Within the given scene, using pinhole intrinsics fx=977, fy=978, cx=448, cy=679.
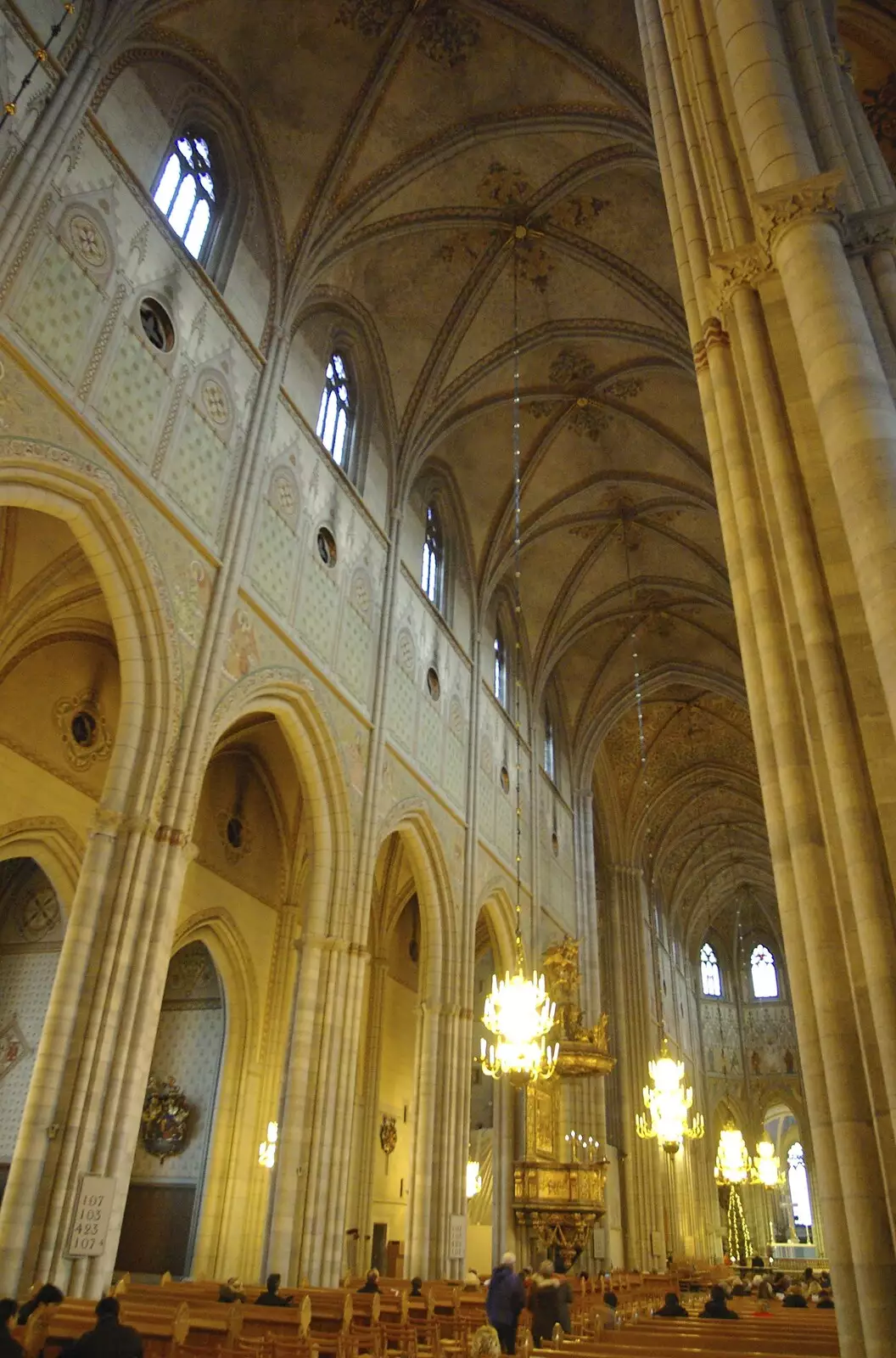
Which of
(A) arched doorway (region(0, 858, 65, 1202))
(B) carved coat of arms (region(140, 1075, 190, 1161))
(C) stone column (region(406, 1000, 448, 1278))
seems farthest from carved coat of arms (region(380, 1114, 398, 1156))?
(A) arched doorway (region(0, 858, 65, 1202))

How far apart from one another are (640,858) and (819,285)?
2780 cm

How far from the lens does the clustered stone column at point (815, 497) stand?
453cm

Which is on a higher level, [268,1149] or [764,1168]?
[764,1168]

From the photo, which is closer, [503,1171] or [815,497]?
[815,497]

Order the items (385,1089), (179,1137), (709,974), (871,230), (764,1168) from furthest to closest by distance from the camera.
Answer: (709,974)
(764,1168)
(385,1089)
(179,1137)
(871,230)

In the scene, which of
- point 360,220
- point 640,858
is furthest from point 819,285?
point 640,858

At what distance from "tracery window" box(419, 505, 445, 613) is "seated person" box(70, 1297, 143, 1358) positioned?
13.9 m

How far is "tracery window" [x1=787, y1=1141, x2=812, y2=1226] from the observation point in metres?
41.3

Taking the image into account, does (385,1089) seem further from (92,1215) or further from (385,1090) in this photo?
(92,1215)

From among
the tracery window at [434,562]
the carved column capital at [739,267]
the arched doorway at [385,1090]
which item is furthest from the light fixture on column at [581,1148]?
the carved column capital at [739,267]

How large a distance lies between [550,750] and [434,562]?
8.02m

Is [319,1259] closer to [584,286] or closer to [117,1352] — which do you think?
[117,1352]

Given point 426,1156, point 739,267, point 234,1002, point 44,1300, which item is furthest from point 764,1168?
point 739,267

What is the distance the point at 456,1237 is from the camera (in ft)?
48.2
